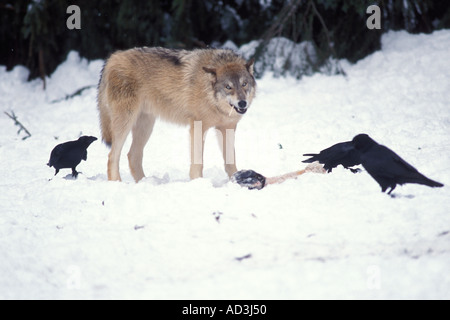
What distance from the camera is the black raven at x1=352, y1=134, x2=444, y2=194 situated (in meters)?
4.38

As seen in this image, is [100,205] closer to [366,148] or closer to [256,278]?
[256,278]

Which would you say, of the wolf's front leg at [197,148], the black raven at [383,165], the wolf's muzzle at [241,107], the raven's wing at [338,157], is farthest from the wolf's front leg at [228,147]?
the black raven at [383,165]

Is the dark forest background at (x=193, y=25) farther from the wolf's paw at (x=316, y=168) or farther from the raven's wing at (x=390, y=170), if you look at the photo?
the raven's wing at (x=390, y=170)

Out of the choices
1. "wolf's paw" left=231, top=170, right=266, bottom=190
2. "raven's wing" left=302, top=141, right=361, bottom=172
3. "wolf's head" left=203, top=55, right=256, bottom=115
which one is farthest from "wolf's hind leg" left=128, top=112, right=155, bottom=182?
"raven's wing" left=302, top=141, right=361, bottom=172

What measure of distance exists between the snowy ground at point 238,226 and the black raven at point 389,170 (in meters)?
0.15

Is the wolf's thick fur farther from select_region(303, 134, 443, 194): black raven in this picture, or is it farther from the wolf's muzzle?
select_region(303, 134, 443, 194): black raven

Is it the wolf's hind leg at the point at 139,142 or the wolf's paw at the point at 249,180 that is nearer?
the wolf's paw at the point at 249,180

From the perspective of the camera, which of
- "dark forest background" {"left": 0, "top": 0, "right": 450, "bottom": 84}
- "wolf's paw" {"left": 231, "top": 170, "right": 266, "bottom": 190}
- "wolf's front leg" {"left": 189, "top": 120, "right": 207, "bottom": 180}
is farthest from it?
"dark forest background" {"left": 0, "top": 0, "right": 450, "bottom": 84}

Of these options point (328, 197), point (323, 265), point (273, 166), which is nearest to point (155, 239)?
point (323, 265)

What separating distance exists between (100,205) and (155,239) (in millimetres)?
936

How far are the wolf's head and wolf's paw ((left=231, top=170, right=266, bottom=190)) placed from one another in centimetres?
85

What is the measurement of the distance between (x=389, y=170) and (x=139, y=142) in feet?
10.5

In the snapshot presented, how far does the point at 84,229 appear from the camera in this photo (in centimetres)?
417

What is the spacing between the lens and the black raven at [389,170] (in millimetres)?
4375
